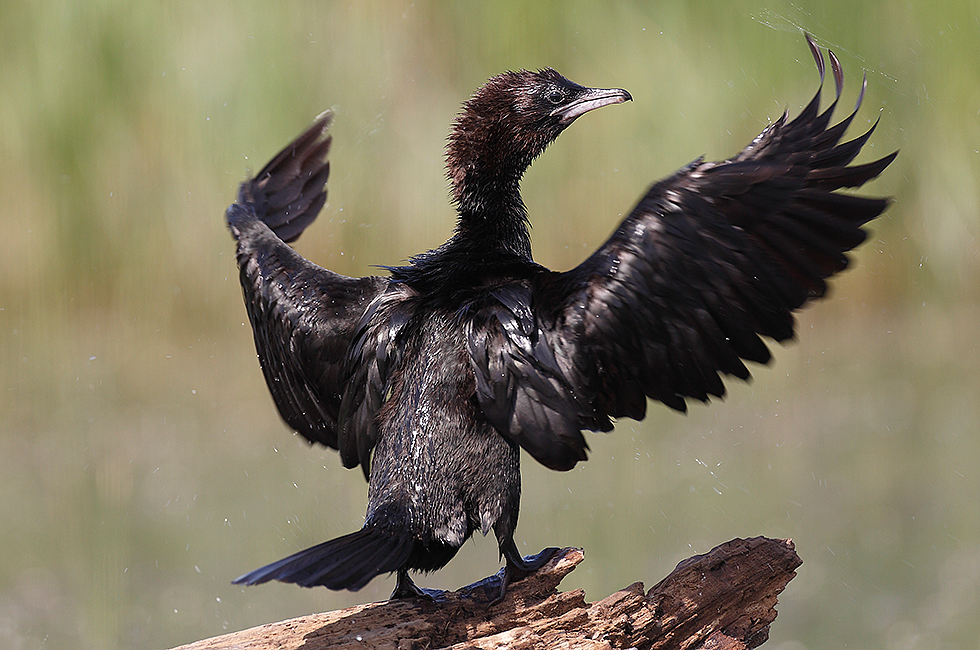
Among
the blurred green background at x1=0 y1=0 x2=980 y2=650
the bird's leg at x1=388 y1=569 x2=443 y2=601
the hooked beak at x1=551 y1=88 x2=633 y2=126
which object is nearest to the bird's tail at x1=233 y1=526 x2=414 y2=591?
the bird's leg at x1=388 y1=569 x2=443 y2=601

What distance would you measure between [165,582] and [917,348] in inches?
190

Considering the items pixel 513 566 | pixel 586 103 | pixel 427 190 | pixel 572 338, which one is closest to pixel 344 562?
pixel 513 566

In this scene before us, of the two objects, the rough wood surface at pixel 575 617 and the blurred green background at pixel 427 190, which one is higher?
the blurred green background at pixel 427 190

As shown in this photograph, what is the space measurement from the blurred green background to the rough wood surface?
2.48m

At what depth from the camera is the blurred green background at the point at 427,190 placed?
5.74 m

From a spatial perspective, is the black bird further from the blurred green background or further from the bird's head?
the blurred green background

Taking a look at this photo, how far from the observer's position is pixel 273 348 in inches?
132

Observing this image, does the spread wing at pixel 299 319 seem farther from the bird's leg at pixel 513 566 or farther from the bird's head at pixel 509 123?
the bird's leg at pixel 513 566

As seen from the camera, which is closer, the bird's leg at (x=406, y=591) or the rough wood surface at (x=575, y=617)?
the rough wood surface at (x=575, y=617)

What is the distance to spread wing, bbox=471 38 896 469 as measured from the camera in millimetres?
2652

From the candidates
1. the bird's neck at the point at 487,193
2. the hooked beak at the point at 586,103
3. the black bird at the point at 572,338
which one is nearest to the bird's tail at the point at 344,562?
the black bird at the point at 572,338

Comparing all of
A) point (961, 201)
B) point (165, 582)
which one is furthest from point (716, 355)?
point (961, 201)

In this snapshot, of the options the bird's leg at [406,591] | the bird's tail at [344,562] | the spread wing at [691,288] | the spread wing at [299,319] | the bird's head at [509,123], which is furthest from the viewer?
the spread wing at [299,319]

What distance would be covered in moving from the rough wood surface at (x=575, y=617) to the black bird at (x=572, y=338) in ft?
0.29
